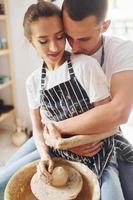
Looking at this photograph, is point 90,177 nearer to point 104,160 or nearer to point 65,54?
point 104,160

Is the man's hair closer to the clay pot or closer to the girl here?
the girl

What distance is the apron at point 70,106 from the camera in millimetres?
900

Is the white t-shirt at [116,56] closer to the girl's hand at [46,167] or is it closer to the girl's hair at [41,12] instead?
the girl's hair at [41,12]

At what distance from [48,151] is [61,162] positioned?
7 centimetres

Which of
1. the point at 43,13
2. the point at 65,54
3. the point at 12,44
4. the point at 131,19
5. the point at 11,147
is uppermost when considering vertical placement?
the point at 43,13

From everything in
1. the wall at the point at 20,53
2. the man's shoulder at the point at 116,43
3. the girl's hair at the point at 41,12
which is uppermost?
the girl's hair at the point at 41,12

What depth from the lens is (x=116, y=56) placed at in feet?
3.21

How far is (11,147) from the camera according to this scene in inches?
94.0

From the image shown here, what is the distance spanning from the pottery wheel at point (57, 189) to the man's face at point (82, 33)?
0.43m

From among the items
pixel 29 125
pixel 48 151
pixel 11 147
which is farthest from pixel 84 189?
pixel 29 125

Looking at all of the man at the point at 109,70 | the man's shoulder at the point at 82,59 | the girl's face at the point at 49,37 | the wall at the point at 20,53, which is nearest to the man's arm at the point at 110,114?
the man at the point at 109,70

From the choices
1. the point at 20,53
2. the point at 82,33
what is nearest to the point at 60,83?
the point at 82,33

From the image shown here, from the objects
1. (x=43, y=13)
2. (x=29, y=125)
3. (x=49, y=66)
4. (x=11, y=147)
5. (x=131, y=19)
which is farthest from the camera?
(x=29, y=125)

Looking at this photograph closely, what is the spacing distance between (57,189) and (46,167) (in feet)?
0.27
